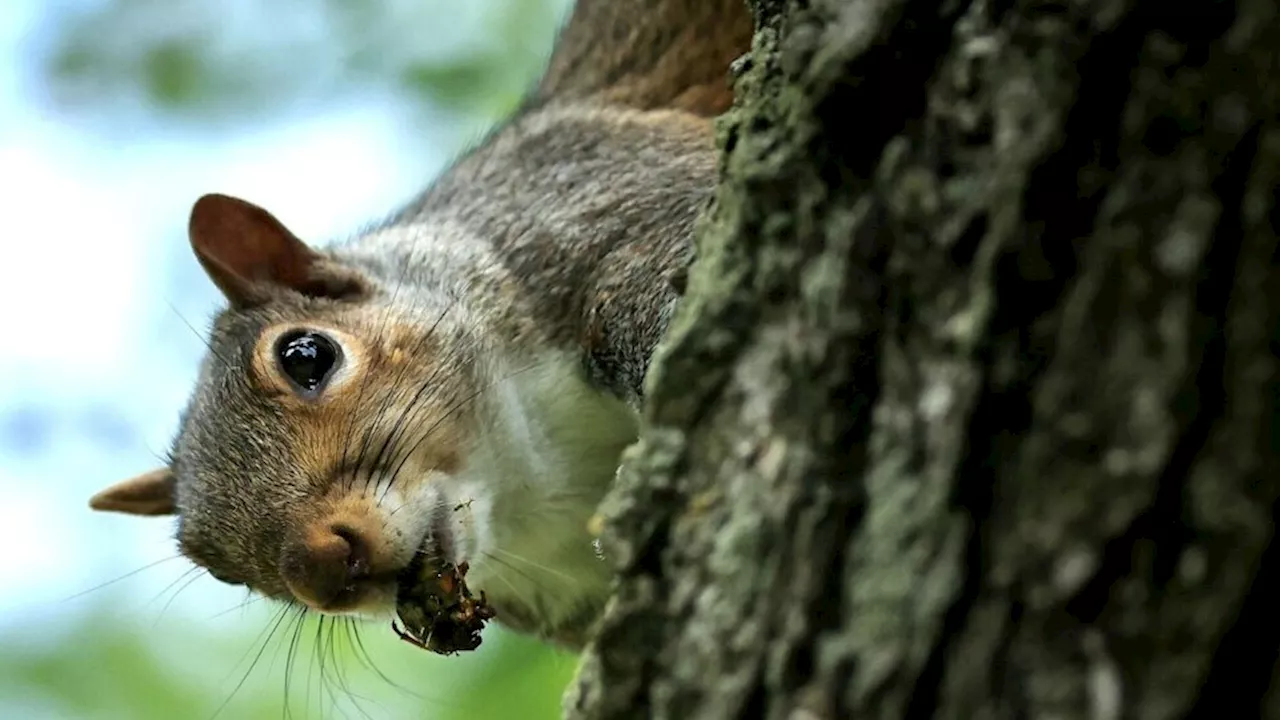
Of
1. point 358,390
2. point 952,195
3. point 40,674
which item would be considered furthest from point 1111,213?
point 40,674

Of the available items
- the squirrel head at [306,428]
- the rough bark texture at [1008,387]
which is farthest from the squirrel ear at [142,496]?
the rough bark texture at [1008,387]

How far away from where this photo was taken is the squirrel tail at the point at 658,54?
2.47 m

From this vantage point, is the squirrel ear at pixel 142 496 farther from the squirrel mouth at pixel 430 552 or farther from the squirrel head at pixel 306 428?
the squirrel mouth at pixel 430 552

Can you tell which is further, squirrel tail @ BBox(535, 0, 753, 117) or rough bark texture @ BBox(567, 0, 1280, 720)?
squirrel tail @ BBox(535, 0, 753, 117)

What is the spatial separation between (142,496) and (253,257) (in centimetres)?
45

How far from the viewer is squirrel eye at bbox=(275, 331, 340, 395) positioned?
1.80 meters

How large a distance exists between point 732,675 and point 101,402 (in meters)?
3.30

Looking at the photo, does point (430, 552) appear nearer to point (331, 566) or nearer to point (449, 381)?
point (331, 566)

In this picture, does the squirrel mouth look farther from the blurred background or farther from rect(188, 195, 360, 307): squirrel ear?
the blurred background

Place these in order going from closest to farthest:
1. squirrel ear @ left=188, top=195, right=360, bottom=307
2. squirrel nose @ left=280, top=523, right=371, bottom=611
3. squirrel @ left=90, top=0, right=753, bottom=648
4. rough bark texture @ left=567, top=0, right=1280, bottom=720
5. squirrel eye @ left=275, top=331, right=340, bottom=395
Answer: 1. rough bark texture @ left=567, top=0, right=1280, bottom=720
2. squirrel nose @ left=280, top=523, right=371, bottom=611
3. squirrel @ left=90, top=0, right=753, bottom=648
4. squirrel eye @ left=275, top=331, right=340, bottom=395
5. squirrel ear @ left=188, top=195, right=360, bottom=307

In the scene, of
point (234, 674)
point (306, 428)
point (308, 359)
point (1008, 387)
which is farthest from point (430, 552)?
point (234, 674)

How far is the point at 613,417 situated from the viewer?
6.39 feet

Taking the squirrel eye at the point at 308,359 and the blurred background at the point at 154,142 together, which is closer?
the squirrel eye at the point at 308,359

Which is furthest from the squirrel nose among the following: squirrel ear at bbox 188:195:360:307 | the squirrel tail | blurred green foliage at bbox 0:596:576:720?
blurred green foliage at bbox 0:596:576:720
